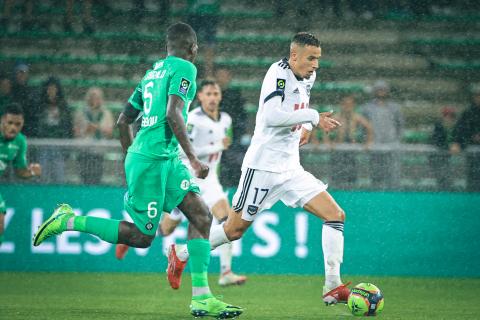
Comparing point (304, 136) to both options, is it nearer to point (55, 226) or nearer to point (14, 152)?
point (55, 226)

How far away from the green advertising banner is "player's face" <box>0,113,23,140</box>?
91cm

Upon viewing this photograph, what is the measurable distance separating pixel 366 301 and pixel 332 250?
1.89ft

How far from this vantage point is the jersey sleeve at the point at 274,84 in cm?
757

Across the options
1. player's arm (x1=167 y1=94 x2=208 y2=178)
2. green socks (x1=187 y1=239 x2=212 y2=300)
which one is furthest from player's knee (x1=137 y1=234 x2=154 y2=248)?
player's arm (x1=167 y1=94 x2=208 y2=178)

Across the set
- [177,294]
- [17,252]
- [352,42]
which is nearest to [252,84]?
[352,42]

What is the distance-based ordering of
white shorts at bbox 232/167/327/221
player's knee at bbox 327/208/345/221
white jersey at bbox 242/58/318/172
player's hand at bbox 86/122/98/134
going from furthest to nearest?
player's hand at bbox 86/122/98/134, white shorts at bbox 232/167/327/221, player's knee at bbox 327/208/345/221, white jersey at bbox 242/58/318/172

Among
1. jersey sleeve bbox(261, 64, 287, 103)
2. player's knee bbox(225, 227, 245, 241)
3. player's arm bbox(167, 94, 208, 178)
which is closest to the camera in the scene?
player's arm bbox(167, 94, 208, 178)

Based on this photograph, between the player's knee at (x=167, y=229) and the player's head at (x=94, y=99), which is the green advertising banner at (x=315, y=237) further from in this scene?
the player's head at (x=94, y=99)

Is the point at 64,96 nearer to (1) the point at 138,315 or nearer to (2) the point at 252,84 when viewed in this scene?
(2) the point at 252,84

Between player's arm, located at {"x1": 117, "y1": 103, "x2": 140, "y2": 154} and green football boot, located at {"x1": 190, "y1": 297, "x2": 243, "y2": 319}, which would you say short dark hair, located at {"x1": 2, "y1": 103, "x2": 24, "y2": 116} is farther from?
green football boot, located at {"x1": 190, "y1": 297, "x2": 243, "y2": 319}

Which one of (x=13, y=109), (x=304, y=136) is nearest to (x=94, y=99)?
(x=13, y=109)

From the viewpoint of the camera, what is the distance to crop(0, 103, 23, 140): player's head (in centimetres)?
1060

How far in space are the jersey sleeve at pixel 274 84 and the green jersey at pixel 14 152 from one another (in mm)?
4028

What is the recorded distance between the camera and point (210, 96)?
Answer: 1089 centimetres
